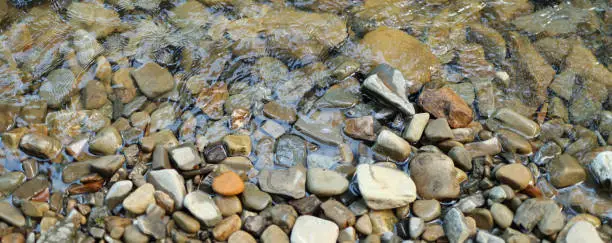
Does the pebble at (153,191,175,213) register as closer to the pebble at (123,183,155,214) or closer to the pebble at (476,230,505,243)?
the pebble at (123,183,155,214)

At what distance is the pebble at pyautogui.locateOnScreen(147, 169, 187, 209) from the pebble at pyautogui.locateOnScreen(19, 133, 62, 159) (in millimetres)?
672

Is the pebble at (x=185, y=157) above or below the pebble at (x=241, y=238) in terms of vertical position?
above

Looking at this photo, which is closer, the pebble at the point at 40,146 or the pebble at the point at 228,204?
the pebble at the point at 228,204

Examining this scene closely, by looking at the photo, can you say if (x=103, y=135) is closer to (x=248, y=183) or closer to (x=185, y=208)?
(x=185, y=208)

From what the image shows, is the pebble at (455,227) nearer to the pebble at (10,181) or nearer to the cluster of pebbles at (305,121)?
the cluster of pebbles at (305,121)

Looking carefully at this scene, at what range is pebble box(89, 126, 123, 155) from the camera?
294 centimetres

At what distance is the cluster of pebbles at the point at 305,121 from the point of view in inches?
104

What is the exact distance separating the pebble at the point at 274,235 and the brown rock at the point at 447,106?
1.35 meters

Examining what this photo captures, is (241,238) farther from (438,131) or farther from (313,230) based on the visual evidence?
(438,131)

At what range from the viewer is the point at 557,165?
9.83ft

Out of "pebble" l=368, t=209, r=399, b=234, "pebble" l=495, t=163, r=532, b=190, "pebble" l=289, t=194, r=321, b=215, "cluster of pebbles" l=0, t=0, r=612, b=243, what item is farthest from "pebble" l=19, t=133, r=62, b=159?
"pebble" l=495, t=163, r=532, b=190

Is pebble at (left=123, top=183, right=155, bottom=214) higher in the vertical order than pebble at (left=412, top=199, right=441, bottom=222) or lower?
higher

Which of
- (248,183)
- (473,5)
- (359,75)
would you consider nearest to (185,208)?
(248,183)

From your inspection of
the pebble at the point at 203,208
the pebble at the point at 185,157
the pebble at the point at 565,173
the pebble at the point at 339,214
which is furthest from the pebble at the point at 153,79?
the pebble at the point at 565,173
